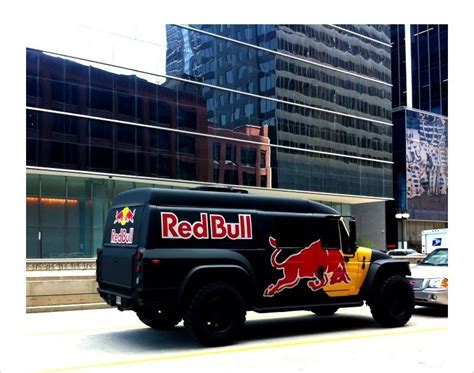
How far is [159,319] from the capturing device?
34.4 feet

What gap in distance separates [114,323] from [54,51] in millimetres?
29711

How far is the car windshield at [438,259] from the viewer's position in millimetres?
13781

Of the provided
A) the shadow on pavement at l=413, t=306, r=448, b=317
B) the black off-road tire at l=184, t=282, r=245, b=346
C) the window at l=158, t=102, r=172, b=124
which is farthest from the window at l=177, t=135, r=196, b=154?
the black off-road tire at l=184, t=282, r=245, b=346

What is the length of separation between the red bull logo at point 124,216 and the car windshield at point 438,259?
7996 mm

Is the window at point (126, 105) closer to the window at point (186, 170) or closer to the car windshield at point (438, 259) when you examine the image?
the window at point (186, 170)

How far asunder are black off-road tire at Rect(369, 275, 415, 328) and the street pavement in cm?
26

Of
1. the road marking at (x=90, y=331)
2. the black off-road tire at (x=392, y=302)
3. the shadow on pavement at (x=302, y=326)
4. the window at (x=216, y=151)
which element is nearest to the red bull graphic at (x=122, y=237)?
the road marking at (x=90, y=331)

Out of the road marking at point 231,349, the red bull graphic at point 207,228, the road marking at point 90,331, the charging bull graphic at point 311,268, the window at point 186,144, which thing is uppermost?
the window at point 186,144

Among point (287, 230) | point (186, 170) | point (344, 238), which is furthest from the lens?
point (186, 170)

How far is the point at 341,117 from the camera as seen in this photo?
54844mm

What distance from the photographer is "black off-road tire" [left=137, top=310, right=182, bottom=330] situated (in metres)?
10.3

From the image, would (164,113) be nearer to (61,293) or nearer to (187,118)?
(187,118)

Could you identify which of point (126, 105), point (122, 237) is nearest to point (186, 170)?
point (126, 105)

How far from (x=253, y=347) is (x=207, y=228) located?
2.00 metres
